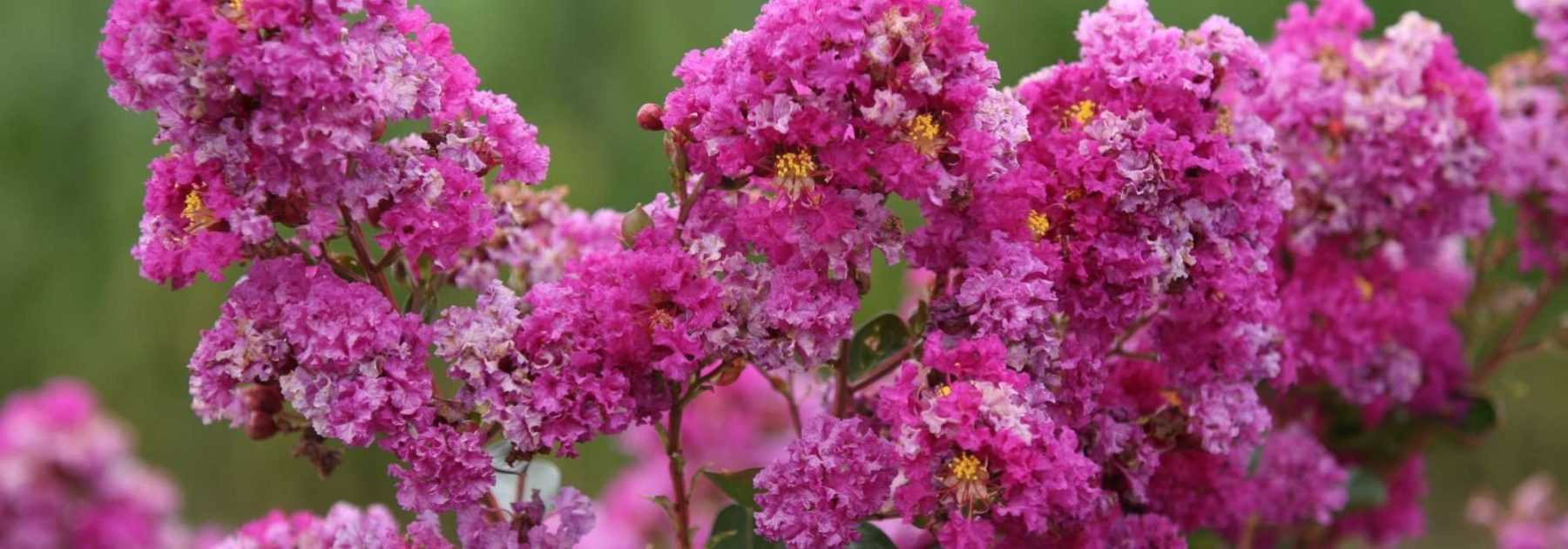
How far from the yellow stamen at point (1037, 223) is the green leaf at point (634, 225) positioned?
25 cm

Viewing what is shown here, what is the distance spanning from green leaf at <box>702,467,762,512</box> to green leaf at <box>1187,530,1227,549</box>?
0.42 m

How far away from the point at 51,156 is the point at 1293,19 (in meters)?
2.25

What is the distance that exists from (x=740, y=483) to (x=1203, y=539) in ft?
1.52

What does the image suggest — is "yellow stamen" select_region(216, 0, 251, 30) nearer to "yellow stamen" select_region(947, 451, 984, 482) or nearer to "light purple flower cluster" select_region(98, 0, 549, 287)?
"light purple flower cluster" select_region(98, 0, 549, 287)

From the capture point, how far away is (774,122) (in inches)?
35.7

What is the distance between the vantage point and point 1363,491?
4.95 ft

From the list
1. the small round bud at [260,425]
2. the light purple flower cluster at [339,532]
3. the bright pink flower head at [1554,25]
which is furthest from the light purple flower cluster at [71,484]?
the bright pink flower head at [1554,25]

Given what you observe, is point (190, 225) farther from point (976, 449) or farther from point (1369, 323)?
point (1369, 323)

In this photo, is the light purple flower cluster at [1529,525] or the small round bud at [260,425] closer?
the small round bud at [260,425]

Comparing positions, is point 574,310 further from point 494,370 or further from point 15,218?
point 15,218

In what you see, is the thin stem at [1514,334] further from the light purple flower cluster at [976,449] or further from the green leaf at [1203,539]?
the light purple flower cluster at [976,449]

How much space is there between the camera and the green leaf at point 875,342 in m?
1.08

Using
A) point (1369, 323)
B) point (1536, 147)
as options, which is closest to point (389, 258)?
point (1369, 323)

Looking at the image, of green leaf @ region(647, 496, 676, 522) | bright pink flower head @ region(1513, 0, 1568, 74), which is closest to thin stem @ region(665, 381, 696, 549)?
green leaf @ region(647, 496, 676, 522)
